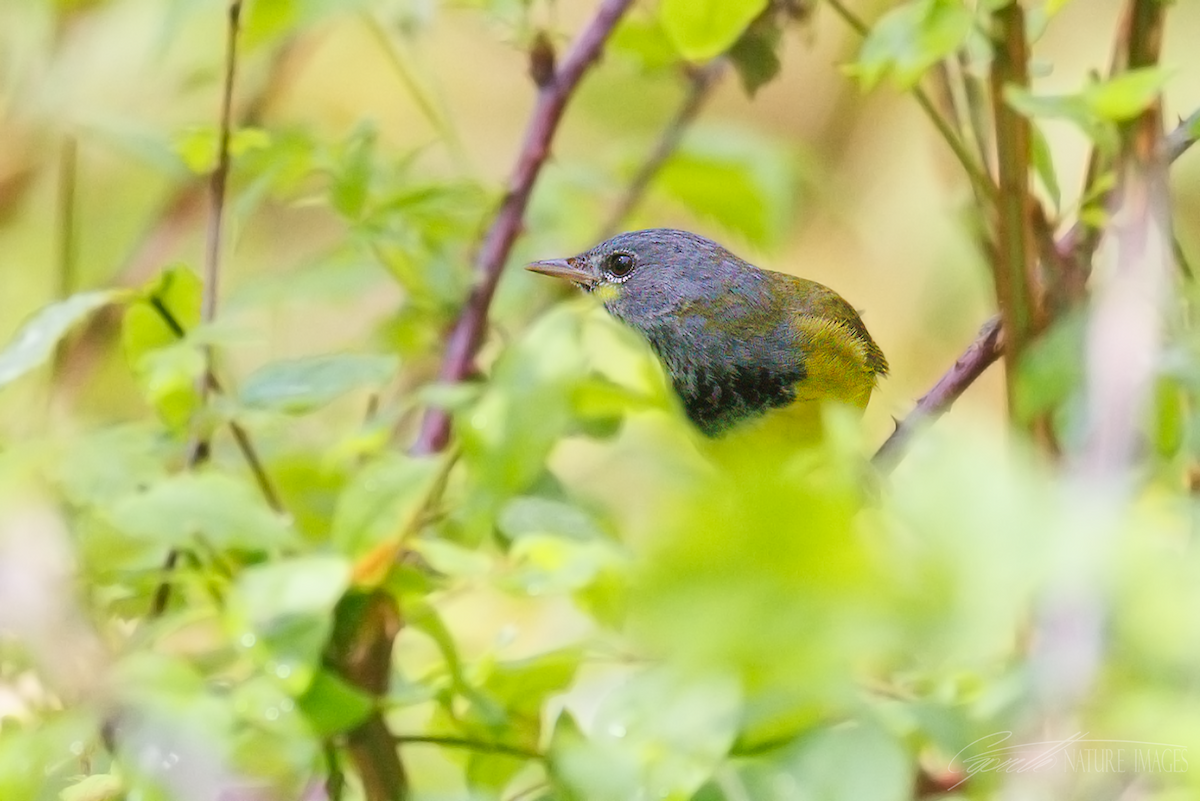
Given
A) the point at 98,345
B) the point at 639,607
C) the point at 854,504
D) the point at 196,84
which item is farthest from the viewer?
the point at 98,345

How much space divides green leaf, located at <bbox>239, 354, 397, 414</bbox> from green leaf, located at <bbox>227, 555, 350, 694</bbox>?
371 mm

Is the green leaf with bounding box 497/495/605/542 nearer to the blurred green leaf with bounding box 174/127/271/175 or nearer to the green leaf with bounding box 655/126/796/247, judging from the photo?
the blurred green leaf with bounding box 174/127/271/175

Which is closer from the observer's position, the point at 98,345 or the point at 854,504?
the point at 854,504

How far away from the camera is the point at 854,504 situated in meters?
0.64

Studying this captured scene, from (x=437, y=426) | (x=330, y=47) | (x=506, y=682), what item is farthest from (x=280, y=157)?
(x=330, y=47)

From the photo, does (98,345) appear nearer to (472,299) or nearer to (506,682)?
(472,299)

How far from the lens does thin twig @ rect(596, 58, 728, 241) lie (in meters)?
2.41

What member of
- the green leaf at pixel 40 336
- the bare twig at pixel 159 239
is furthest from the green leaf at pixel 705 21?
the bare twig at pixel 159 239

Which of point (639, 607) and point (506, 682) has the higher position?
point (639, 607)

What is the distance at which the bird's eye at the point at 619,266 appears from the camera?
2778 mm

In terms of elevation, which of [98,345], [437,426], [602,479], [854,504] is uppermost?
[854,504]

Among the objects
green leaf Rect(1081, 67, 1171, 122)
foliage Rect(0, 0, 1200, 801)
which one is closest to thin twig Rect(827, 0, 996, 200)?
foliage Rect(0, 0, 1200, 801)

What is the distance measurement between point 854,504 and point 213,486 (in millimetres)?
822

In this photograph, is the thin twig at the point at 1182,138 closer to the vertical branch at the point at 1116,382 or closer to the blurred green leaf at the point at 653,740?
the vertical branch at the point at 1116,382
